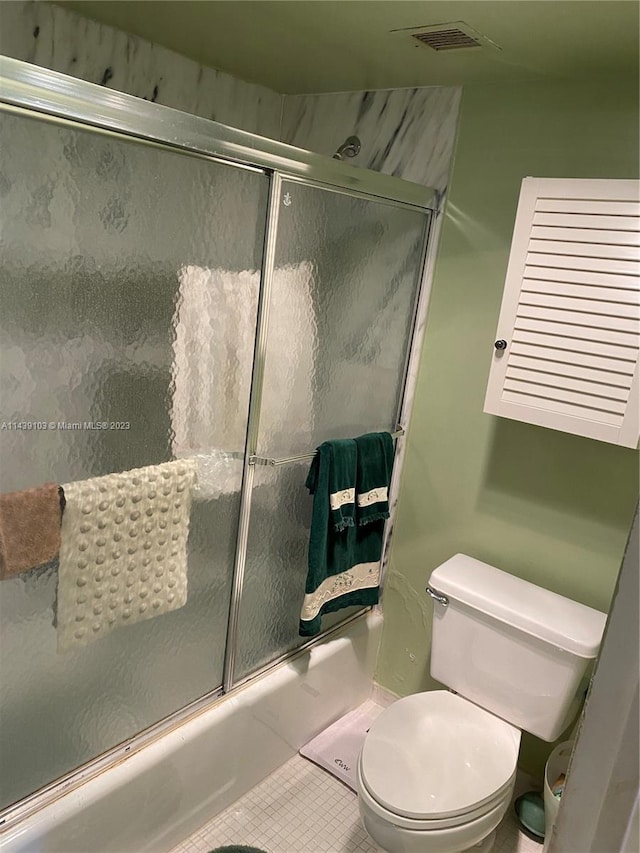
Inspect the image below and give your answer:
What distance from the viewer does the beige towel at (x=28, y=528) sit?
1.25m

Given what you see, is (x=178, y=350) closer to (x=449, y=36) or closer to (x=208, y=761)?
(x=449, y=36)

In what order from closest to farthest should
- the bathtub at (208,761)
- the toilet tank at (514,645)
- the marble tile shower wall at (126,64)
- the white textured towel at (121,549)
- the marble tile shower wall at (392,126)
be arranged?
1. the white textured towel at (121,549)
2. the bathtub at (208,761)
3. the marble tile shower wall at (126,64)
4. the toilet tank at (514,645)
5. the marble tile shower wall at (392,126)

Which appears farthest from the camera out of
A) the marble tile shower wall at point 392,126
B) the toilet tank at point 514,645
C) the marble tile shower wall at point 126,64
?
the marble tile shower wall at point 392,126

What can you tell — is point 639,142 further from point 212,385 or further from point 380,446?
point 212,385

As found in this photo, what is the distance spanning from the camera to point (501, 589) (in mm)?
1834

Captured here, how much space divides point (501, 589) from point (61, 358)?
1.34 metres

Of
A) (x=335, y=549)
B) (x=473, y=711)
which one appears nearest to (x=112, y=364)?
(x=335, y=549)

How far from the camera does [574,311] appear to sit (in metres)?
1.60

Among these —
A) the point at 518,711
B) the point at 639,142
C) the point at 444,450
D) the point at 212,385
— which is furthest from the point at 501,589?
the point at 639,142

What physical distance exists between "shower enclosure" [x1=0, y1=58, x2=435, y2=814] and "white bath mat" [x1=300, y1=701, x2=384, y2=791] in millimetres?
419

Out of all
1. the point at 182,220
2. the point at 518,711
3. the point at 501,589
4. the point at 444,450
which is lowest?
the point at 518,711

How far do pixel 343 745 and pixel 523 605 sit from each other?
865 mm

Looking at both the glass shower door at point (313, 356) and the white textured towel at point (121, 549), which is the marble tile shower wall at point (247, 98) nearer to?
the glass shower door at point (313, 356)

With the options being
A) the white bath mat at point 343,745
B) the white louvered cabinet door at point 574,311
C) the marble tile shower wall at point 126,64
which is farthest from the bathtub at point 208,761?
the marble tile shower wall at point 126,64
